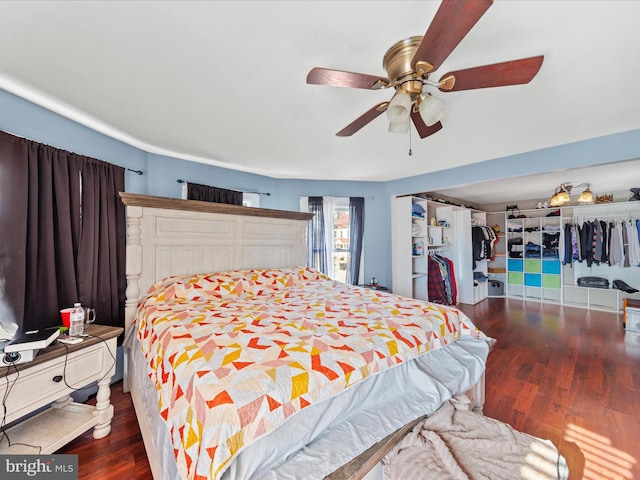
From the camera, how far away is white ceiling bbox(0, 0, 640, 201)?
3.76ft

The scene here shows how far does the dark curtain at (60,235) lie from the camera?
1.74 meters

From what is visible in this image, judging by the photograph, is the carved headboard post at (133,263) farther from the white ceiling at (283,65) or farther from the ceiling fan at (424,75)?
the ceiling fan at (424,75)

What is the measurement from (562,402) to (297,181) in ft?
12.2

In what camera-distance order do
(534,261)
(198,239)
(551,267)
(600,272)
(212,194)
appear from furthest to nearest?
(534,261), (551,267), (600,272), (212,194), (198,239)

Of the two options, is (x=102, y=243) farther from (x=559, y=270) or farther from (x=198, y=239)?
(x=559, y=270)

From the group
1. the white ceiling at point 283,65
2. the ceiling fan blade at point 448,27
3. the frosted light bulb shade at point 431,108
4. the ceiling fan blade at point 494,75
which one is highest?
the white ceiling at point 283,65

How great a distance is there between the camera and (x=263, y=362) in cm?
114

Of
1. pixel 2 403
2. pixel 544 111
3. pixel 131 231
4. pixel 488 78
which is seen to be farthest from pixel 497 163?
pixel 2 403

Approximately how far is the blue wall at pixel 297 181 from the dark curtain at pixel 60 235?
166 mm

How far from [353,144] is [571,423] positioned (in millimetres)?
2785

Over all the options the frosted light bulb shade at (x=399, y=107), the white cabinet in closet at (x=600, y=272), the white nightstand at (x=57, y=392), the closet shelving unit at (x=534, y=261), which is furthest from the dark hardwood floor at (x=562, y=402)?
the frosted light bulb shade at (x=399, y=107)

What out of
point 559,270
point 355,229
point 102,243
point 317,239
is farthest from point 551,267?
point 102,243

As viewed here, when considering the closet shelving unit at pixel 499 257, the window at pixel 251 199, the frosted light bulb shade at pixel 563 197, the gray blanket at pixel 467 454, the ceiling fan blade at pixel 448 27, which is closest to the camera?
the ceiling fan blade at pixel 448 27

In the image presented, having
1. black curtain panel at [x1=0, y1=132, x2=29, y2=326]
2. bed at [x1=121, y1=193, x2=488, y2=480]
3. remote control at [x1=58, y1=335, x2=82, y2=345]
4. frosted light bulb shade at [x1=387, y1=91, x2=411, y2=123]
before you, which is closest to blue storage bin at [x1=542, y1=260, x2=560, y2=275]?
bed at [x1=121, y1=193, x2=488, y2=480]
